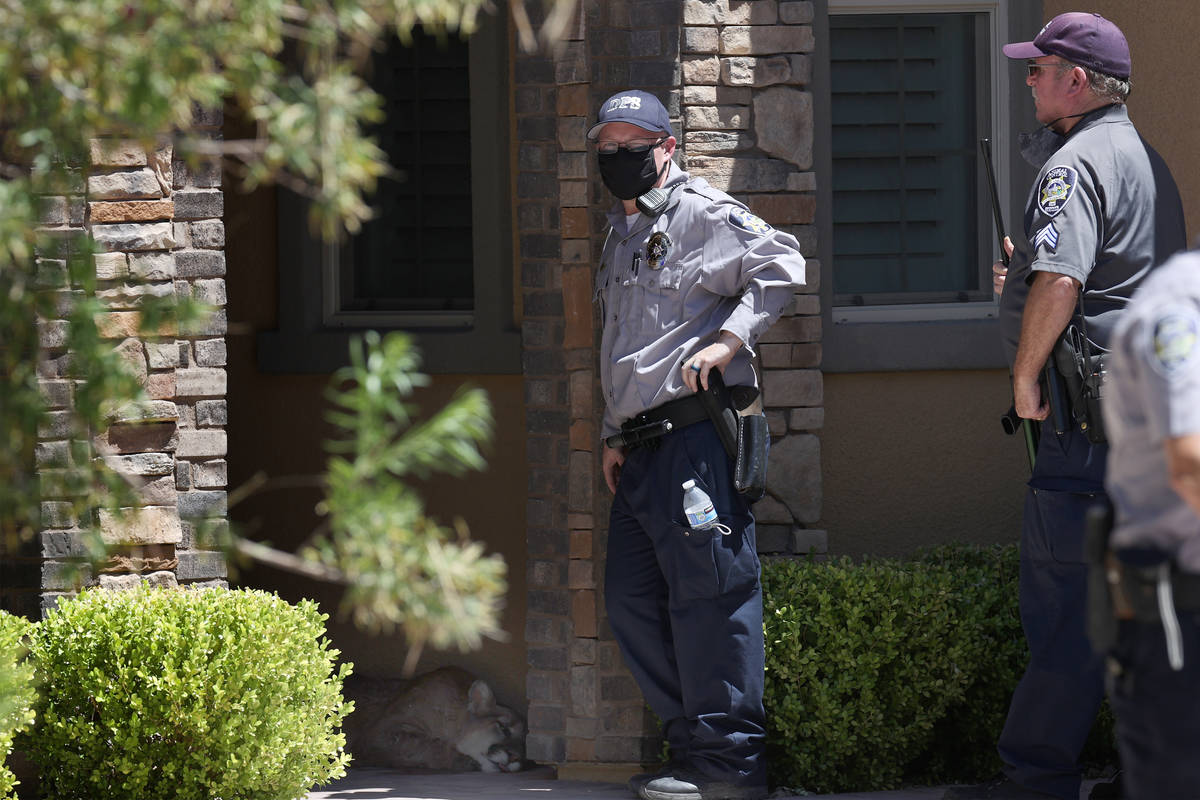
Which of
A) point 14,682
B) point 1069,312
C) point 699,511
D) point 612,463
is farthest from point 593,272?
point 14,682

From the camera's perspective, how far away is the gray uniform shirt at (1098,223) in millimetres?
4191

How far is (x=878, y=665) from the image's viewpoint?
4.93m

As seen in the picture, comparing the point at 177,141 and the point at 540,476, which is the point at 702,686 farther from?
the point at 177,141

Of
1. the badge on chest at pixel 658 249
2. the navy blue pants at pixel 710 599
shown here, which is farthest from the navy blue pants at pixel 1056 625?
A: the badge on chest at pixel 658 249

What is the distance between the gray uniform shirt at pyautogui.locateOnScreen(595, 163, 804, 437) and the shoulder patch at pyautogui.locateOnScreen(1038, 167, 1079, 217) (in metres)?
0.77

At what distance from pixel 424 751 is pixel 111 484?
12.9ft

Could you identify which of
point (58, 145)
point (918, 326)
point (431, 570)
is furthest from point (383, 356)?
point (918, 326)

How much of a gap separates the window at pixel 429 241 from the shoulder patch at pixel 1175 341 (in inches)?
152

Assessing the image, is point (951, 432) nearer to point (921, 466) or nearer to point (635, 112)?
point (921, 466)

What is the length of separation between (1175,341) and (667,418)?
2.31m

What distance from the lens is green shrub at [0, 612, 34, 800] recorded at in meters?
4.16

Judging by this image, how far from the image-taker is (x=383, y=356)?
6.67 feet

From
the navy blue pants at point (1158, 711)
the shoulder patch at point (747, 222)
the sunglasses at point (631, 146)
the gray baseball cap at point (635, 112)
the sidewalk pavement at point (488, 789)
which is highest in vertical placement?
the gray baseball cap at point (635, 112)

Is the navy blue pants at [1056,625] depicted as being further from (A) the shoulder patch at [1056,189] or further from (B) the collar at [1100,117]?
(B) the collar at [1100,117]
